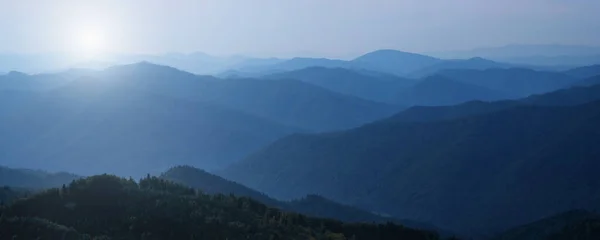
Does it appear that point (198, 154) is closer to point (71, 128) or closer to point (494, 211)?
point (71, 128)

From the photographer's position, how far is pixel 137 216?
942 inches

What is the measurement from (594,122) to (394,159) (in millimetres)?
35092

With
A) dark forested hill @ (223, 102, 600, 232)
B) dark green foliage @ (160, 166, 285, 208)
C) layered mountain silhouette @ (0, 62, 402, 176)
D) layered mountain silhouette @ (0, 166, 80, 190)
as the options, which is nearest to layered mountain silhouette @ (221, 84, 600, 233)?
dark forested hill @ (223, 102, 600, 232)

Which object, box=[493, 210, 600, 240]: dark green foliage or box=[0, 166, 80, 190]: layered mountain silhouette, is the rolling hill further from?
box=[493, 210, 600, 240]: dark green foliage

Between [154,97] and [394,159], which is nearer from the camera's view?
[394,159]

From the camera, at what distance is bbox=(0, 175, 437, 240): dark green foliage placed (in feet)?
72.3

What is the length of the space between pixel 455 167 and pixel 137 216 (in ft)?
292

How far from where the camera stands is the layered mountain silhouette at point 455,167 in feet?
295

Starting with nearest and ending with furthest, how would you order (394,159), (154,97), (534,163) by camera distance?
(534,163), (394,159), (154,97)

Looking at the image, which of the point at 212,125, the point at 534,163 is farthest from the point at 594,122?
the point at 212,125

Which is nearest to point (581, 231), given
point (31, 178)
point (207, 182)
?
point (207, 182)

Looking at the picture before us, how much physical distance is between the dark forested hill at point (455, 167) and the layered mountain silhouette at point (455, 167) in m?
0.17

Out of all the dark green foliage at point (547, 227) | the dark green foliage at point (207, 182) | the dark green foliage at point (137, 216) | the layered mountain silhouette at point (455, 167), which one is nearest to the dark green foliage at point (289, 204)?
the dark green foliage at point (207, 182)

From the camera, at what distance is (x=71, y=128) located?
169 m
